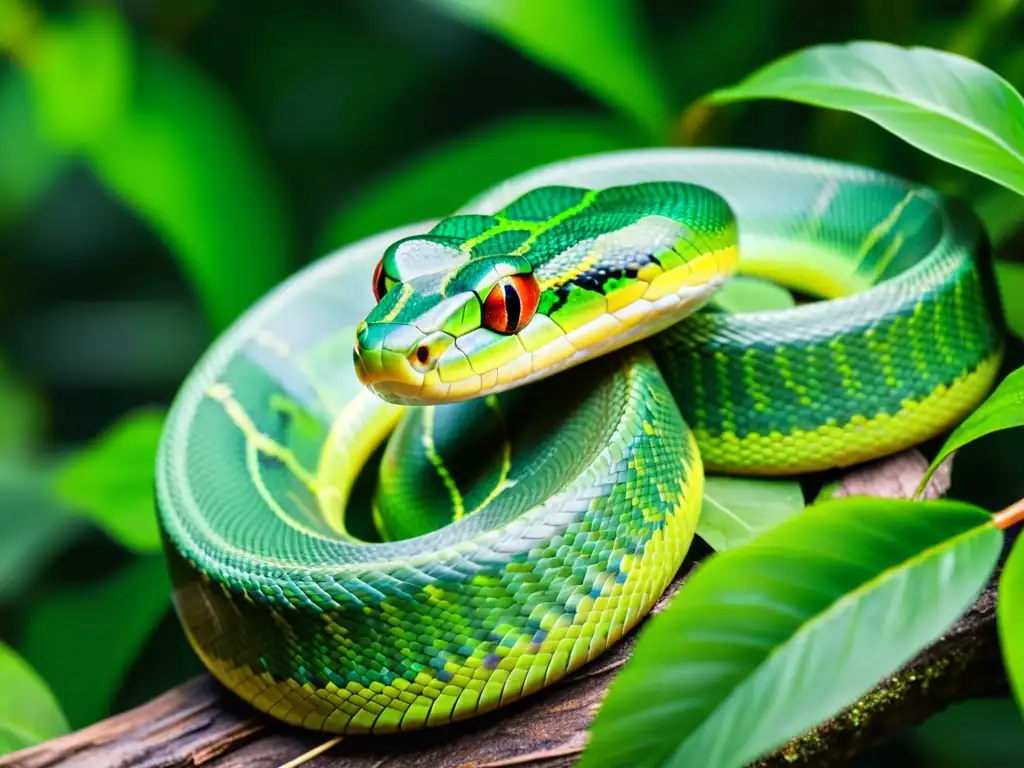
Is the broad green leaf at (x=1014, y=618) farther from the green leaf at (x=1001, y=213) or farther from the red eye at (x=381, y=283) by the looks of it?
the green leaf at (x=1001, y=213)

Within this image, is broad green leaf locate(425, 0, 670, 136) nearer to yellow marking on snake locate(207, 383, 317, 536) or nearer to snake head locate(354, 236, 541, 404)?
snake head locate(354, 236, 541, 404)

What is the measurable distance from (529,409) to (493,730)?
75cm

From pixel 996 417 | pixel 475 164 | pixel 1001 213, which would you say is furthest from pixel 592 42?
pixel 996 417

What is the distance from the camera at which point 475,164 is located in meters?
3.24

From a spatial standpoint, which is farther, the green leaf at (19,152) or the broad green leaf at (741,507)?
the green leaf at (19,152)

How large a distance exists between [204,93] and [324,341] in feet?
5.02

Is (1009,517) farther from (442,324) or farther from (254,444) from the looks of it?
(254,444)

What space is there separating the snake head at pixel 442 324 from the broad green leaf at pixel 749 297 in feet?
2.08

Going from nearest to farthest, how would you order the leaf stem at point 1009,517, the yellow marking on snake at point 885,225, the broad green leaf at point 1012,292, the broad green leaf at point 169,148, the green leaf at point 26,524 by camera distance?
the leaf stem at point 1009,517
the broad green leaf at point 1012,292
the yellow marking on snake at point 885,225
the green leaf at point 26,524
the broad green leaf at point 169,148

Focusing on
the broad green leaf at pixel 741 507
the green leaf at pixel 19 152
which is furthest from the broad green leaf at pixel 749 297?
the green leaf at pixel 19 152

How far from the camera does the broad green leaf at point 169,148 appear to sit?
10.3 ft

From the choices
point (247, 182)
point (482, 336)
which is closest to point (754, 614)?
point (482, 336)

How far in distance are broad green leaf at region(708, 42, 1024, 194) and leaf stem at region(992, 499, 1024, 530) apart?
665mm

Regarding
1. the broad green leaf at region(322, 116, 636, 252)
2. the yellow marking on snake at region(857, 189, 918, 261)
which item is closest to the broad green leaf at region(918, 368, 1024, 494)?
the yellow marking on snake at region(857, 189, 918, 261)
